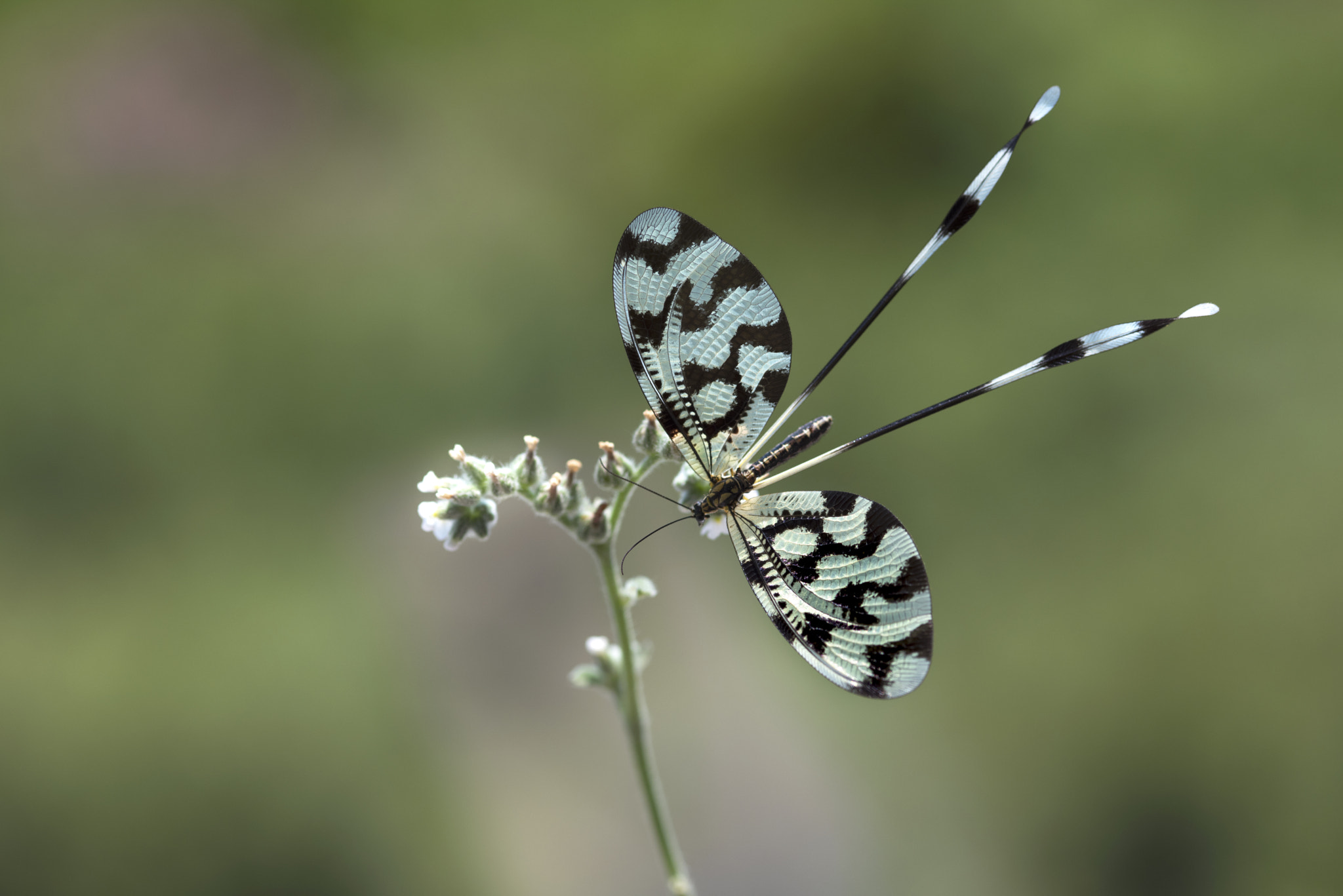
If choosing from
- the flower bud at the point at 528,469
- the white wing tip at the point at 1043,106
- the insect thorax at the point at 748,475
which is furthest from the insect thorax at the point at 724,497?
the white wing tip at the point at 1043,106

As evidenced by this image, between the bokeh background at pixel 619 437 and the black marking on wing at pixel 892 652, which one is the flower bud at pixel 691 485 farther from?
the bokeh background at pixel 619 437

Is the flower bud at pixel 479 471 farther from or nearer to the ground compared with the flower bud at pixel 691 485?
farther from the ground

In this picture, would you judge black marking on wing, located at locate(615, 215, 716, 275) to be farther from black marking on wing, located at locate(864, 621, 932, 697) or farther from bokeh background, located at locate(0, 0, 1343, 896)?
bokeh background, located at locate(0, 0, 1343, 896)

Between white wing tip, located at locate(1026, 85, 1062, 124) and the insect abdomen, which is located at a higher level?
white wing tip, located at locate(1026, 85, 1062, 124)

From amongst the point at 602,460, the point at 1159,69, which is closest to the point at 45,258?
the point at 602,460

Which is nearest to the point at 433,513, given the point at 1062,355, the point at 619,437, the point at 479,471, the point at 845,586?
the point at 479,471

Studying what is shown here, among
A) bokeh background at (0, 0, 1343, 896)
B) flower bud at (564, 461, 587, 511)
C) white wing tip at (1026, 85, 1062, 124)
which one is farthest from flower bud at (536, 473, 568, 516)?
bokeh background at (0, 0, 1343, 896)
